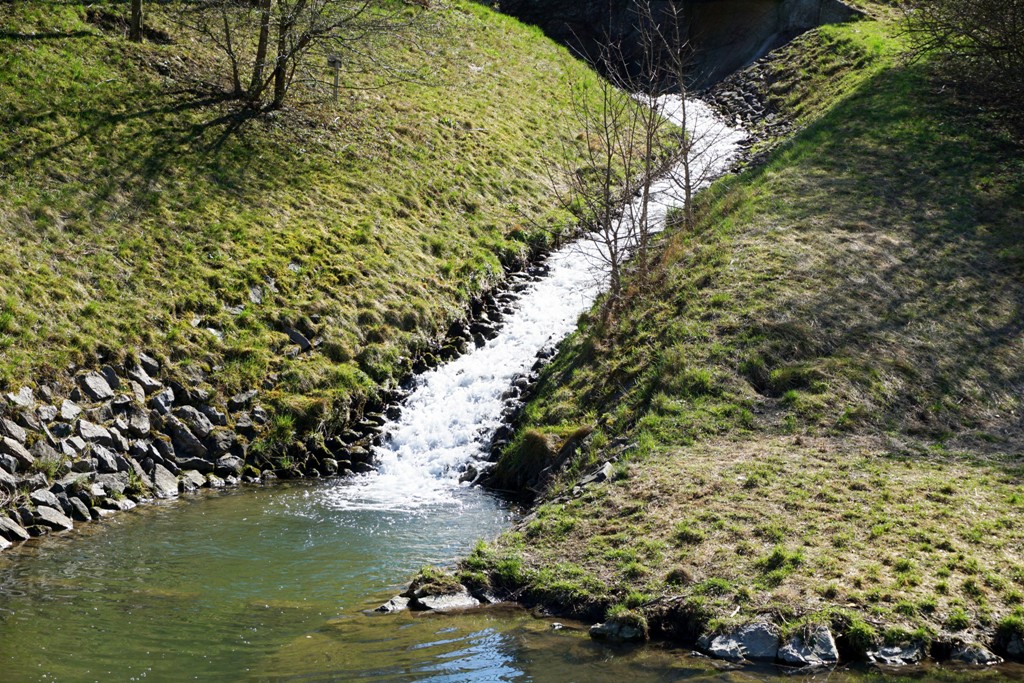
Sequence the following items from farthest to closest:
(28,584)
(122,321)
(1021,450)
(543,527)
→ 1. (122,321)
2. (1021,450)
3. (543,527)
4. (28,584)

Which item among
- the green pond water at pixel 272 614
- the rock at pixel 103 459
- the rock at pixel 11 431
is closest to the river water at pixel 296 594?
the green pond water at pixel 272 614

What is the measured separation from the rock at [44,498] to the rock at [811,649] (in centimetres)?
1021

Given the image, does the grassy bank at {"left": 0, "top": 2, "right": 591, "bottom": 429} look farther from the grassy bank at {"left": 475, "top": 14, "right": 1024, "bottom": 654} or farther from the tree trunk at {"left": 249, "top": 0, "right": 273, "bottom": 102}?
the grassy bank at {"left": 475, "top": 14, "right": 1024, "bottom": 654}

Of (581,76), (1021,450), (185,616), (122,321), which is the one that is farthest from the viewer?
(581,76)

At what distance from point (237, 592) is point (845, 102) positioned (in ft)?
79.8

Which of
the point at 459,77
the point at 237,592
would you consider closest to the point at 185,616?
the point at 237,592

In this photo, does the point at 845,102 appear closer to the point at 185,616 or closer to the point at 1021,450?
the point at 1021,450

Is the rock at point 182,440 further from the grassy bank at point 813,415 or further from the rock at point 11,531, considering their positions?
the grassy bank at point 813,415

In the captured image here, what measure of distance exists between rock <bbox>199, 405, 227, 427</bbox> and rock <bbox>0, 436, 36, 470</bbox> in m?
3.40

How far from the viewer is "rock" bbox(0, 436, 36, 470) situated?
13.8m

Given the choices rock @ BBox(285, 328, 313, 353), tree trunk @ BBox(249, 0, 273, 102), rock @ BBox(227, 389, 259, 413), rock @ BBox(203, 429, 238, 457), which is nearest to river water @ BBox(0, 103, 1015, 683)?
rock @ BBox(203, 429, 238, 457)

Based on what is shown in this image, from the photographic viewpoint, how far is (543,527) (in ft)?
41.0

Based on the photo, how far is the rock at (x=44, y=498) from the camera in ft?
44.8

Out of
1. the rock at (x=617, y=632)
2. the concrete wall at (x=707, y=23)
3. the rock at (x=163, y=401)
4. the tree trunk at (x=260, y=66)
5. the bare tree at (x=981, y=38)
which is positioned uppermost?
the concrete wall at (x=707, y=23)
